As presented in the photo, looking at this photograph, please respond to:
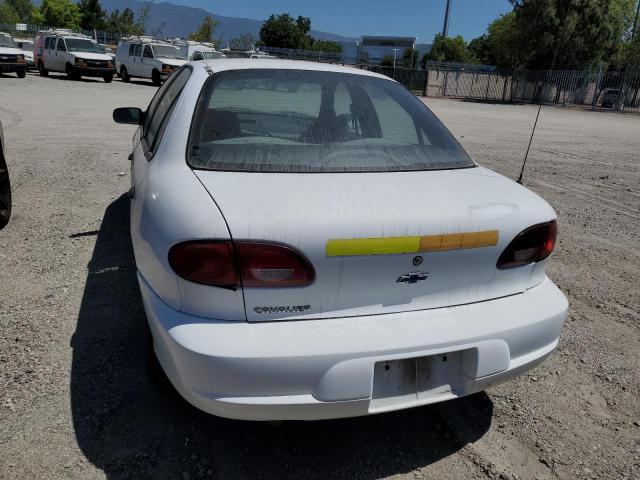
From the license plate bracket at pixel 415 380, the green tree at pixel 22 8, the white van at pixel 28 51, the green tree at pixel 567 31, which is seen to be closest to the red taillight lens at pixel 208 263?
the license plate bracket at pixel 415 380

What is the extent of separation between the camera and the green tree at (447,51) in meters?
59.7

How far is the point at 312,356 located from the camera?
1.85 m

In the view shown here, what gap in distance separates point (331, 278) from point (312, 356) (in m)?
0.28

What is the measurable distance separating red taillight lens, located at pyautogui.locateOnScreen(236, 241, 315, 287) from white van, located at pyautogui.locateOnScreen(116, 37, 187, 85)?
77.0ft

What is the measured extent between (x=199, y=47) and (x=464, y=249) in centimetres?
2701

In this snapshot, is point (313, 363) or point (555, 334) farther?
point (555, 334)

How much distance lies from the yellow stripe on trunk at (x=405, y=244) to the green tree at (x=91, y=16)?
236ft

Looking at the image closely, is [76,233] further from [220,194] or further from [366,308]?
[366,308]

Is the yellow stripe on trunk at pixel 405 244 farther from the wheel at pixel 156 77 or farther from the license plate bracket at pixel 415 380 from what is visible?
the wheel at pixel 156 77

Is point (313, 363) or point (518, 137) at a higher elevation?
point (313, 363)

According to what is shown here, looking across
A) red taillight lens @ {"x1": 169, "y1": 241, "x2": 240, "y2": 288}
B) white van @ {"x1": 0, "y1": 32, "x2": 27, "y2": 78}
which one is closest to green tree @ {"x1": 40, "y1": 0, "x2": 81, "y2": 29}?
white van @ {"x1": 0, "y1": 32, "x2": 27, "y2": 78}

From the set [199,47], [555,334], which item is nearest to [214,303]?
[555,334]

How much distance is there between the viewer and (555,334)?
233 centimetres

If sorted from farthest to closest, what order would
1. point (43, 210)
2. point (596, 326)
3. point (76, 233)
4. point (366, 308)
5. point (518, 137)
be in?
point (518, 137)
point (43, 210)
point (76, 233)
point (596, 326)
point (366, 308)
